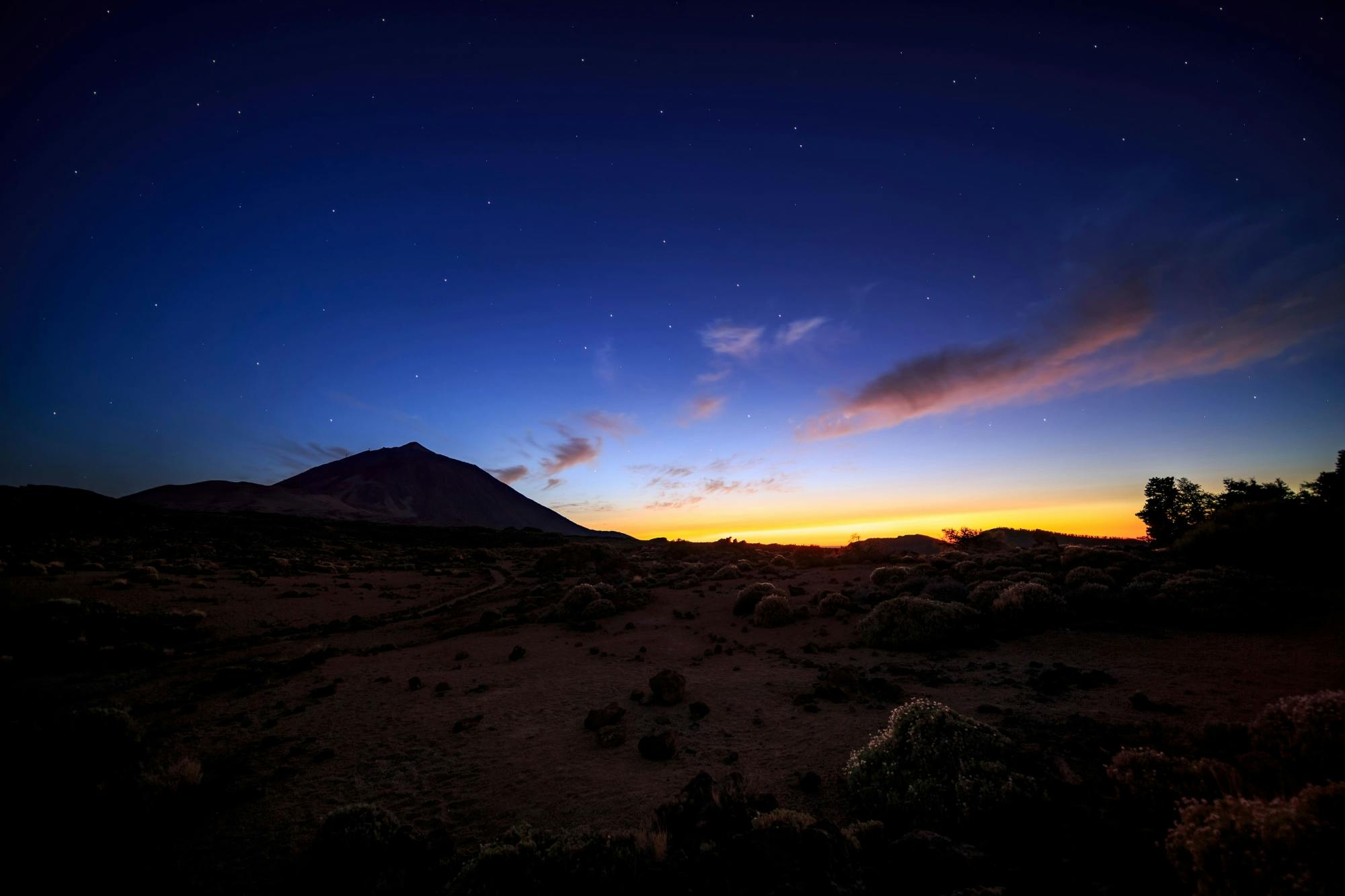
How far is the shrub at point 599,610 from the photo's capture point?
67.6ft

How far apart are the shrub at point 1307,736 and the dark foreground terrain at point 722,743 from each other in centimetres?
3

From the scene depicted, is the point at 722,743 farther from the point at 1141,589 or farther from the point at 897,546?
the point at 897,546

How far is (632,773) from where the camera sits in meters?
7.54

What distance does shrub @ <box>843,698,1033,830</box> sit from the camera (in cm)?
518

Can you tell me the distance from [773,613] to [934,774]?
11762 mm

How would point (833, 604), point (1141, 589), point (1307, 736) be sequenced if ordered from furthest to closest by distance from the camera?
point (833, 604) → point (1141, 589) → point (1307, 736)

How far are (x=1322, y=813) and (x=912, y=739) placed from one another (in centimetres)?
344

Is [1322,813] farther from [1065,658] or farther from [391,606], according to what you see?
[391,606]

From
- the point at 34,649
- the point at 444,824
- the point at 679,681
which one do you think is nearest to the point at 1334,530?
the point at 679,681

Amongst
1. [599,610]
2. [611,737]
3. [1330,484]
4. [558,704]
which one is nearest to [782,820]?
[611,737]

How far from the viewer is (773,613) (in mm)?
17406

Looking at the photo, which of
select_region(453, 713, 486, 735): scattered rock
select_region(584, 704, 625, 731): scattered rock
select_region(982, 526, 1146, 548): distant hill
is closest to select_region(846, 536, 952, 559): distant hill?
select_region(982, 526, 1146, 548): distant hill

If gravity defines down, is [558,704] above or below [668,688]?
below

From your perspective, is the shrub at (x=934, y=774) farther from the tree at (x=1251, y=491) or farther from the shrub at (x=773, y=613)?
the tree at (x=1251, y=491)
